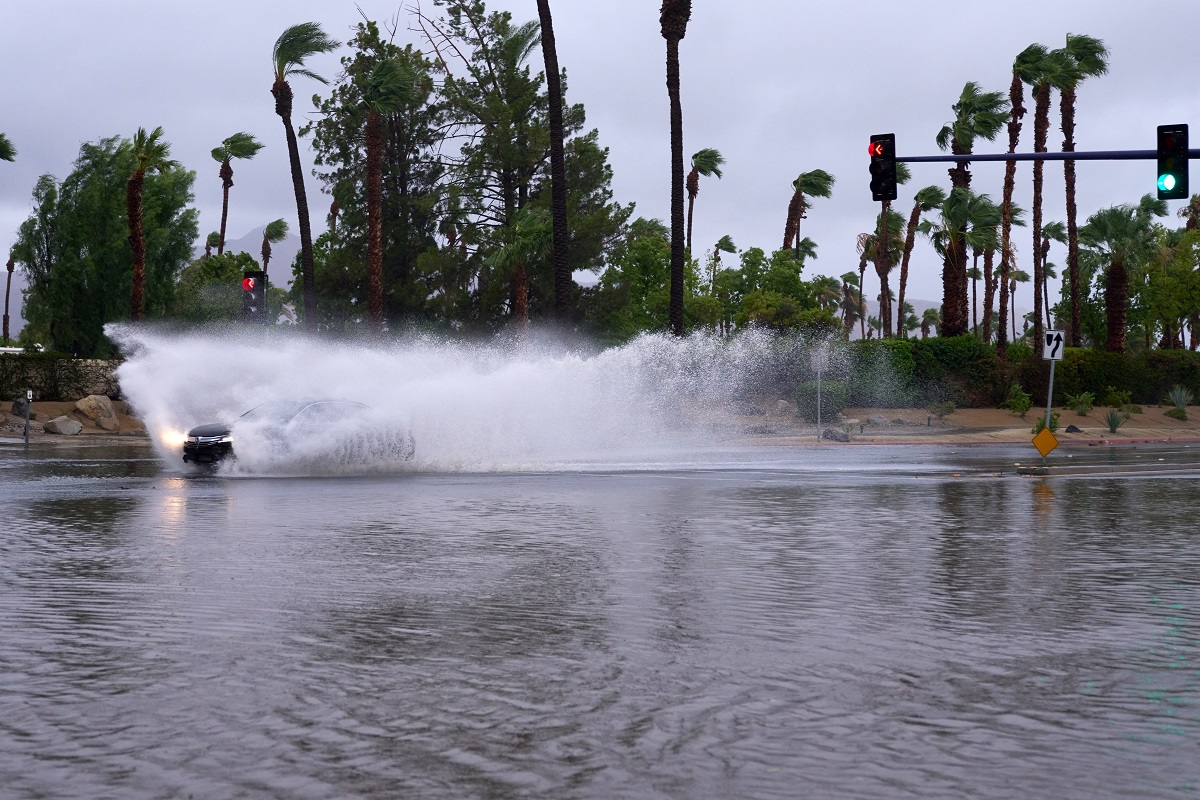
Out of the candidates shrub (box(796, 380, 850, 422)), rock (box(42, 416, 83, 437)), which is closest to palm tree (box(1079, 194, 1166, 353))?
shrub (box(796, 380, 850, 422))

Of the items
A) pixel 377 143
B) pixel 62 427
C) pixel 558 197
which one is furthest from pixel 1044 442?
pixel 62 427

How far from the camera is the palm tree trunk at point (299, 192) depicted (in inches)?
1741

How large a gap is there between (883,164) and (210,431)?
1217 centimetres

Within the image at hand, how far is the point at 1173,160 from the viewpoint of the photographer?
825 inches

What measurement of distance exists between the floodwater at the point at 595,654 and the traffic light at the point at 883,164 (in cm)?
785

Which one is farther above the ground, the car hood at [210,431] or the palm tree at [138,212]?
the palm tree at [138,212]

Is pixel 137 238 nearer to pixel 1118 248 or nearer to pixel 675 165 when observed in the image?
pixel 675 165

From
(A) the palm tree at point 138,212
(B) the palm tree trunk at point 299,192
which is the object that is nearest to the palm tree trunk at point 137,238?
(A) the palm tree at point 138,212

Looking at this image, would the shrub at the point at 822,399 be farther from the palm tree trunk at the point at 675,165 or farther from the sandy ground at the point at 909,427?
the palm tree trunk at the point at 675,165

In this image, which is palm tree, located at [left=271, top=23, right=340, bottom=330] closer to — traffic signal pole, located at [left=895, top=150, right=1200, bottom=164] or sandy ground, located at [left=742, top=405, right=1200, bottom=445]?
sandy ground, located at [left=742, top=405, right=1200, bottom=445]

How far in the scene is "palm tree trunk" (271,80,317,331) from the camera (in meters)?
44.2

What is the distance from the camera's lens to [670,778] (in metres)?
5.07

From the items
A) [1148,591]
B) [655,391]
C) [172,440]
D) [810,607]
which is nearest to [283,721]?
[810,607]

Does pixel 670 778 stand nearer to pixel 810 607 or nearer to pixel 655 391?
pixel 810 607
